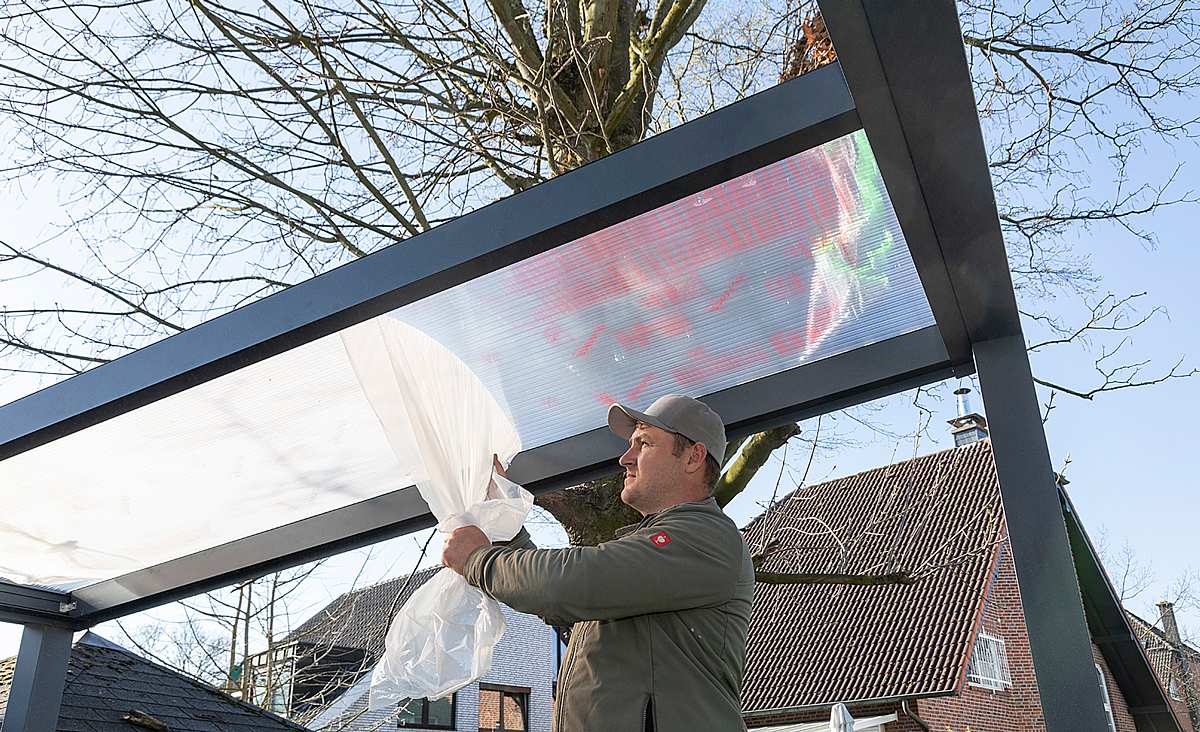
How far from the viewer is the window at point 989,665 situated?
518 inches

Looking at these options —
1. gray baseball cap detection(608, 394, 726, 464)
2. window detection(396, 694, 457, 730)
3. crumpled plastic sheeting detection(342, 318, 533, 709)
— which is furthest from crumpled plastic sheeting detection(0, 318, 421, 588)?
window detection(396, 694, 457, 730)

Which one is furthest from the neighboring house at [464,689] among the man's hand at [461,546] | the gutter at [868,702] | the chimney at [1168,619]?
the chimney at [1168,619]

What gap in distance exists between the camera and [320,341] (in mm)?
2969

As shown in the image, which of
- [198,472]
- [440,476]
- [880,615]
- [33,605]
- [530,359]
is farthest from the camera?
[880,615]

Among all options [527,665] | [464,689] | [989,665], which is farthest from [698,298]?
[527,665]

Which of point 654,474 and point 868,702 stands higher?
point 868,702

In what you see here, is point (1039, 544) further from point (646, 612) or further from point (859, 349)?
point (646, 612)

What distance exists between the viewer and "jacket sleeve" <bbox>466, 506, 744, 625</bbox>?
2.02 meters

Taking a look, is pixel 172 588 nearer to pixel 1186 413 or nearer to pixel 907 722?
pixel 907 722

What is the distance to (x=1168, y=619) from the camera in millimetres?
25172

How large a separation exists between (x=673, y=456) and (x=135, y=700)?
4.95 metres

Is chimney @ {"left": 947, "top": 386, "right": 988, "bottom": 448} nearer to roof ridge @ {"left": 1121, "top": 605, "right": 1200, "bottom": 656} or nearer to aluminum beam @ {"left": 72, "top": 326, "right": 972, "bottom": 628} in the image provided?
roof ridge @ {"left": 1121, "top": 605, "right": 1200, "bottom": 656}

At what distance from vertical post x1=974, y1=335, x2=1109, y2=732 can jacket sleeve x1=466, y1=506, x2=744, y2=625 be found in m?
0.78

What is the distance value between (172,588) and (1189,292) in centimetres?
1259
